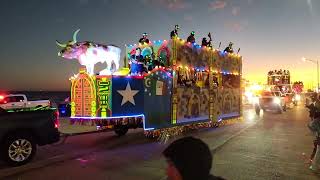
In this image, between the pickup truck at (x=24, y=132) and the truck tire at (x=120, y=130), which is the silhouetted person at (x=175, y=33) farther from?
the pickup truck at (x=24, y=132)

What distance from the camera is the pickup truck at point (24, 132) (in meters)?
9.62

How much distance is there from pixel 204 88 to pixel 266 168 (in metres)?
8.47

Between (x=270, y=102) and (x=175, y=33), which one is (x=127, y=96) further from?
(x=270, y=102)

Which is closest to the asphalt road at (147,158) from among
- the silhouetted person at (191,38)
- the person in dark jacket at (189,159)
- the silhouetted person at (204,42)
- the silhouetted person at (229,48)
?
the silhouetted person at (191,38)

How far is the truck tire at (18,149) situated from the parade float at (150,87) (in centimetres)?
335

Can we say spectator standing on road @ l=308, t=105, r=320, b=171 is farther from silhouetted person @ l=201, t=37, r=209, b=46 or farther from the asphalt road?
silhouetted person @ l=201, t=37, r=209, b=46

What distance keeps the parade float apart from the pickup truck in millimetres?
2664

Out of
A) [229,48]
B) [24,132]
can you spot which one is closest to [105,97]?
[24,132]

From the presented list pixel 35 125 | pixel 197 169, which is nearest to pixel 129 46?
pixel 35 125

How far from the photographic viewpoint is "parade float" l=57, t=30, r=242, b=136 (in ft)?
43.3

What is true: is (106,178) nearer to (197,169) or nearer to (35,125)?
(35,125)

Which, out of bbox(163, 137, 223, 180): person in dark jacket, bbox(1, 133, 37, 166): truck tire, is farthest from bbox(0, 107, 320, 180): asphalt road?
bbox(163, 137, 223, 180): person in dark jacket

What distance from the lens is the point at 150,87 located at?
14062 mm

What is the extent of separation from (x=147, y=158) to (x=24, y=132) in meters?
3.23
